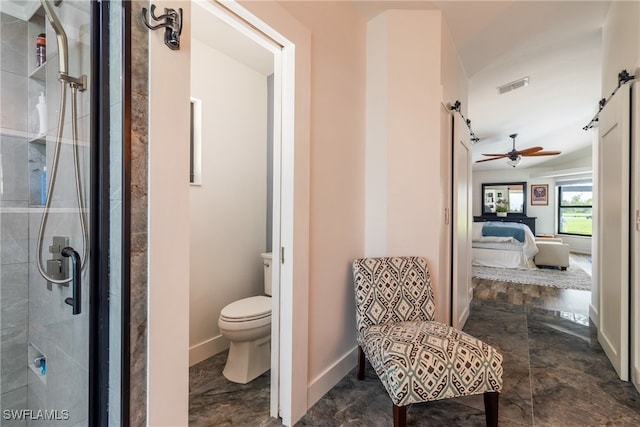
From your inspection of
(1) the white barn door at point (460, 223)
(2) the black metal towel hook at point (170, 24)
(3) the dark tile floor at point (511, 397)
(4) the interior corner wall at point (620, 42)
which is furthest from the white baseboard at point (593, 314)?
(2) the black metal towel hook at point (170, 24)

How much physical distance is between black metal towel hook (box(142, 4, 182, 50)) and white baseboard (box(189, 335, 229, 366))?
1.96 m

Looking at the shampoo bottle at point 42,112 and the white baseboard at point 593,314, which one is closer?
the shampoo bottle at point 42,112

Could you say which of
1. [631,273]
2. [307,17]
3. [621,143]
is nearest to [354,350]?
[631,273]

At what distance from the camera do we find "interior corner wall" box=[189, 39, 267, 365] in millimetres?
2145

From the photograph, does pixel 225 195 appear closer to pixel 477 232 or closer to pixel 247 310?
pixel 247 310

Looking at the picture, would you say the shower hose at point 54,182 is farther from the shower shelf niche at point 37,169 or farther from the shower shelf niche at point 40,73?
the shower shelf niche at point 40,73

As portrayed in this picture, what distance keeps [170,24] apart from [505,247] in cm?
612

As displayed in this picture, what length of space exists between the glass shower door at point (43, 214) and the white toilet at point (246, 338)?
0.83 m

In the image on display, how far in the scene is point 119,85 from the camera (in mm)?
869

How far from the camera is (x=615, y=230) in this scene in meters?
2.02

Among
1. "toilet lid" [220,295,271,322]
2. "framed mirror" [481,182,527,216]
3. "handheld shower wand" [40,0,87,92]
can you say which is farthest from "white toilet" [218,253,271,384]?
"framed mirror" [481,182,527,216]

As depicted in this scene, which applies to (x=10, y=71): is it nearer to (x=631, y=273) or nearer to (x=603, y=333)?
(x=631, y=273)

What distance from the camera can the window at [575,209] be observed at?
7.35 metres

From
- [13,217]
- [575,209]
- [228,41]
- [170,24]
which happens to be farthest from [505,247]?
[13,217]
